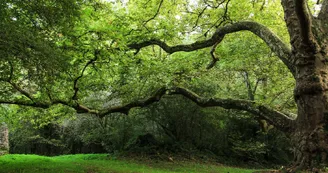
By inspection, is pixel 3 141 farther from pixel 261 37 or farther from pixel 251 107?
pixel 261 37

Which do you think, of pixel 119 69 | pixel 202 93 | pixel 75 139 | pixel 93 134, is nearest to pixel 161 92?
pixel 119 69

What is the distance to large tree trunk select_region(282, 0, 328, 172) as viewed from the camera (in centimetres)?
584

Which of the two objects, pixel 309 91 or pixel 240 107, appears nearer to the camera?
pixel 309 91

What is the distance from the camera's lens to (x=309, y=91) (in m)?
6.20

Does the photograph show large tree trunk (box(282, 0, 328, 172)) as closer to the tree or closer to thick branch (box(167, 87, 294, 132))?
the tree

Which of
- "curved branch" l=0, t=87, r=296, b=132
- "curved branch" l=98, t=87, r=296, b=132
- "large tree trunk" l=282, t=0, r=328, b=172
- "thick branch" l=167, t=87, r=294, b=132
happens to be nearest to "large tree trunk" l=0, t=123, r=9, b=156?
"curved branch" l=0, t=87, r=296, b=132

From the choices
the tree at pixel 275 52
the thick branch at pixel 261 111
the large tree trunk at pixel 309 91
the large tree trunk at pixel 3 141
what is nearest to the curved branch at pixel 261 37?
the tree at pixel 275 52

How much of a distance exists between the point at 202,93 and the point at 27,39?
33.2ft

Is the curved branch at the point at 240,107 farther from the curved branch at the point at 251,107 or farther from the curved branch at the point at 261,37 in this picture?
the curved branch at the point at 261,37

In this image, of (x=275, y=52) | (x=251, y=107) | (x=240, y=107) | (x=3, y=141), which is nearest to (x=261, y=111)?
(x=251, y=107)

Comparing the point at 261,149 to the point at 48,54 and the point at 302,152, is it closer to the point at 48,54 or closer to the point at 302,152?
the point at 302,152

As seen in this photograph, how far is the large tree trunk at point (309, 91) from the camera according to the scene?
19.1 ft

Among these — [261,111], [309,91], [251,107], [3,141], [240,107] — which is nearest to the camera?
[309,91]

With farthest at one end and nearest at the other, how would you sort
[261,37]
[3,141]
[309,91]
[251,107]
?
[3,141] < [251,107] < [261,37] < [309,91]
